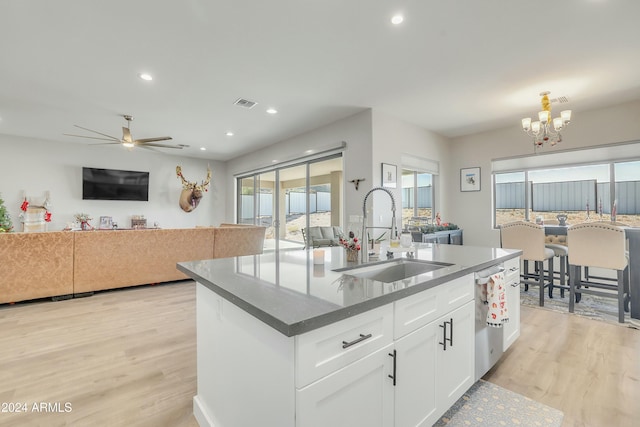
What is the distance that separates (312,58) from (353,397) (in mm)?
2924

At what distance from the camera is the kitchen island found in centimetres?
89

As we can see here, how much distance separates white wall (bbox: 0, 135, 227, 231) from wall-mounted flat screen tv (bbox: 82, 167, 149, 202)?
15cm

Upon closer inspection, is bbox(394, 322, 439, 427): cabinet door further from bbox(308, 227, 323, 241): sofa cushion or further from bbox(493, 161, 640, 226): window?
bbox(493, 161, 640, 226): window

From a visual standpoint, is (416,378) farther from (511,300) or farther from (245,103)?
(245,103)

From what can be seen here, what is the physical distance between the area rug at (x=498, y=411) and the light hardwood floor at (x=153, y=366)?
3.5 inches

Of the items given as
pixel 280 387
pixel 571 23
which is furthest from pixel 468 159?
pixel 280 387

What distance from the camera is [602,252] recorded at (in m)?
3.21

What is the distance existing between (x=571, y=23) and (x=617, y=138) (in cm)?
274

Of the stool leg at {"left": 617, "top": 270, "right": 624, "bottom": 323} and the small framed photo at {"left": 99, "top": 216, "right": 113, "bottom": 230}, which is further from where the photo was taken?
the small framed photo at {"left": 99, "top": 216, "right": 113, "bottom": 230}

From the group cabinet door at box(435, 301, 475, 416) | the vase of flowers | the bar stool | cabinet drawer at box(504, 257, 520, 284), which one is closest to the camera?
cabinet door at box(435, 301, 475, 416)

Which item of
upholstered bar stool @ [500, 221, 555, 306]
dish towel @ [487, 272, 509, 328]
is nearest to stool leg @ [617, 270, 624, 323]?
upholstered bar stool @ [500, 221, 555, 306]

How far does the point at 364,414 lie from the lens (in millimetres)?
1041

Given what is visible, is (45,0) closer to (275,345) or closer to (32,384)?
(32,384)

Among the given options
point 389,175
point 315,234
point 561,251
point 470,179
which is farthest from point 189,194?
point 561,251
